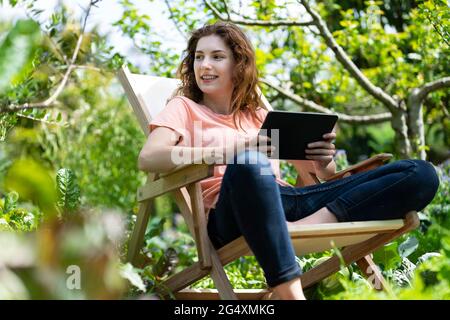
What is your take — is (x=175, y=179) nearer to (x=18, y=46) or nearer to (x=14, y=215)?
(x=18, y=46)

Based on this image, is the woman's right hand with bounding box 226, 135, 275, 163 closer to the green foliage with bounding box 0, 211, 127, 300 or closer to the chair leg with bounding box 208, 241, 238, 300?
the chair leg with bounding box 208, 241, 238, 300

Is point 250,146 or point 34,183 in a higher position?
point 34,183

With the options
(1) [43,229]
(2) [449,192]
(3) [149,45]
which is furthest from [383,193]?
(3) [149,45]

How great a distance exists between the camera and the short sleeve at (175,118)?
2.93 metres

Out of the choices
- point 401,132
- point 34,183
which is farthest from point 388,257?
point 34,183

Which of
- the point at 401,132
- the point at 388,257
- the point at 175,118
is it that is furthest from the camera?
the point at 401,132

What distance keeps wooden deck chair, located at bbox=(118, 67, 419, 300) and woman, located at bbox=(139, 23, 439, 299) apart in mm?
59

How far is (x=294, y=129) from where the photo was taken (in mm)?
3006

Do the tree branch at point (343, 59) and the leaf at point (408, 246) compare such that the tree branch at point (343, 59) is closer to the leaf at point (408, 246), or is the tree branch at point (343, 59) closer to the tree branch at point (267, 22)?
the tree branch at point (267, 22)

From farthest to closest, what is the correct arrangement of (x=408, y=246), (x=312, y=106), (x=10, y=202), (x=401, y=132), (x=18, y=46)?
(x=312, y=106)
(x=401, y=132)
(x=408, y=246)
(x=10, y=202)
(x=18, y=46)

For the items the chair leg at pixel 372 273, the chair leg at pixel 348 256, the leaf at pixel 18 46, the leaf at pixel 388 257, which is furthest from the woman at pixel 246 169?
the leaf at pixel 18 46

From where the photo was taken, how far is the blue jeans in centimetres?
240

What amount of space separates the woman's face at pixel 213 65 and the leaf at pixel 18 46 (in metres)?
1.30

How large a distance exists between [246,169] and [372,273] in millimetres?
997
